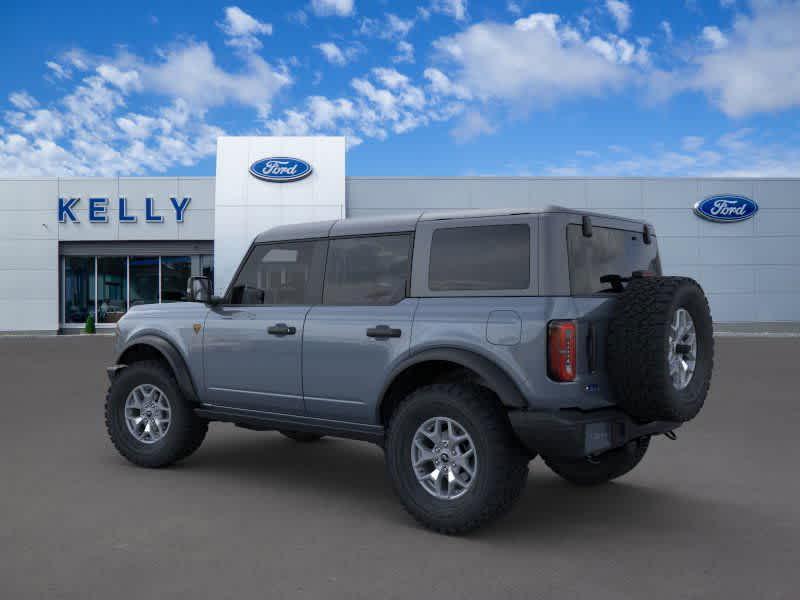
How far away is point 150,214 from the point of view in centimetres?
3262

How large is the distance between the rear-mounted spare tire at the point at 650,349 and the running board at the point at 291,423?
1.64m

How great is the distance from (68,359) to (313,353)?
50.3ft

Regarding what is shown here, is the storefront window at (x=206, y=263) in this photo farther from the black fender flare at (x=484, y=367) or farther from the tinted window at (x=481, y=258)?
the black fender flare at (x=484, y=367)

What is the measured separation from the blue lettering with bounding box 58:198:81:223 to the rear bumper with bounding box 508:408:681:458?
32.0 meters

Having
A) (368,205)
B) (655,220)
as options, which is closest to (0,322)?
(368,205)

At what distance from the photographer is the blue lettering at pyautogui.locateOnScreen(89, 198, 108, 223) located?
3269 cm

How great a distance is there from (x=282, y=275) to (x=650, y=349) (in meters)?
2.85

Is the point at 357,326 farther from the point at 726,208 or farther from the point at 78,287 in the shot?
the point at 78,287

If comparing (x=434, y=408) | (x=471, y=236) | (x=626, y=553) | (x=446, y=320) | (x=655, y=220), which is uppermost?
(x=655, y=220)

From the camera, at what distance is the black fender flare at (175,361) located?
6.38 meters

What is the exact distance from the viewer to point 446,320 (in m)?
4.81

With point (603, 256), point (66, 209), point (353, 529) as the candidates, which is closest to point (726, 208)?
point (66, 209)

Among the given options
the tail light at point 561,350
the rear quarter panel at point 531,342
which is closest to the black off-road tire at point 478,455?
the rear quarter panel at point 531,342

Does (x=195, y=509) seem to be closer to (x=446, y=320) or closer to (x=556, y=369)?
(x=446, y=320)
